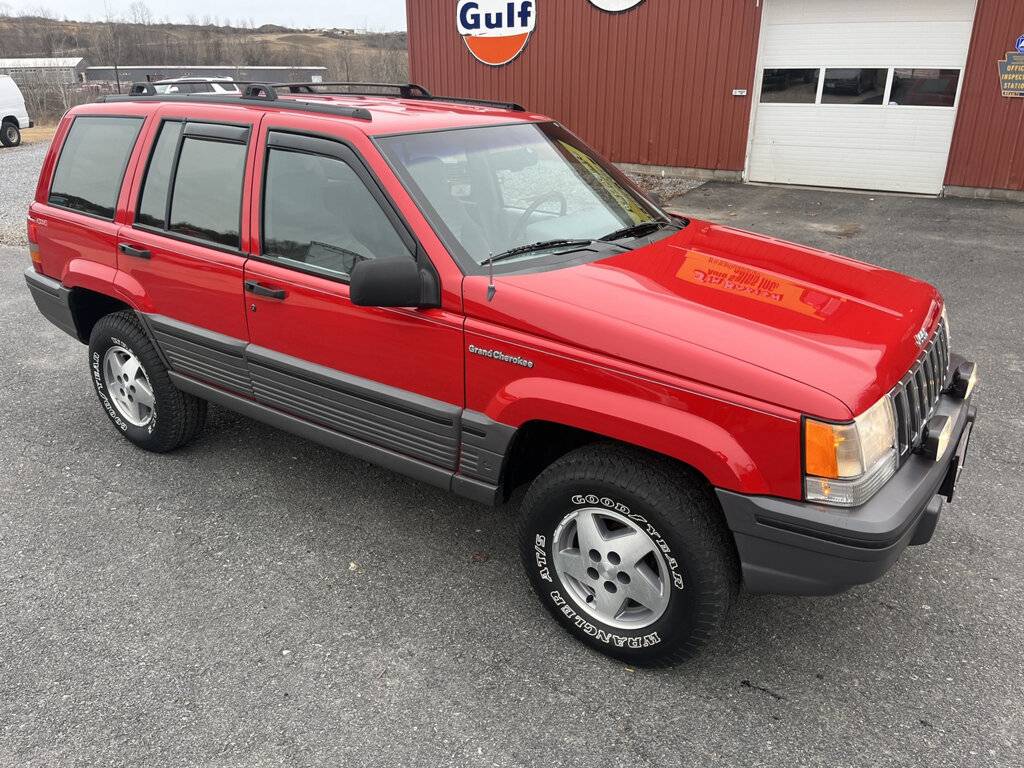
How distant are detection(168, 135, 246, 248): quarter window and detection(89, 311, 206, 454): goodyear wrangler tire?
762mm

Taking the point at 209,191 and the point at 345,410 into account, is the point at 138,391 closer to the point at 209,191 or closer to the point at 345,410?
the point at 209,191

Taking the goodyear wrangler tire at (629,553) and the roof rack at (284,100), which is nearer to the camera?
the goodyear wrangler tire at (629,553)

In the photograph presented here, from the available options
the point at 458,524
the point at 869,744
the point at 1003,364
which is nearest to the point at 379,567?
the point at 458,524

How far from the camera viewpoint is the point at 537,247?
308cm

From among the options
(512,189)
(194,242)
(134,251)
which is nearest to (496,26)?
(134,251)

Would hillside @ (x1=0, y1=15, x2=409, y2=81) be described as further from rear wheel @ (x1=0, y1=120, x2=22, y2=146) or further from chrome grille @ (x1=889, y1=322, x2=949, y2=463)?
chrome grille @ (x1=889, y1=322, x2=949, y2=463)

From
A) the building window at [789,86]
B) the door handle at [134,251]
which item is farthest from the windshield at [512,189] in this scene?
the building window at [789,86]

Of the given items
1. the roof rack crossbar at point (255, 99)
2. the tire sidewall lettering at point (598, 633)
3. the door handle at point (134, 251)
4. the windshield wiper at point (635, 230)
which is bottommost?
the tire sidewall lettering at point (598, 633)

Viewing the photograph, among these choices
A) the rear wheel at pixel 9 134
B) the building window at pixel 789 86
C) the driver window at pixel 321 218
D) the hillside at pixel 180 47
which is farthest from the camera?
the hillside at pixel 180 47

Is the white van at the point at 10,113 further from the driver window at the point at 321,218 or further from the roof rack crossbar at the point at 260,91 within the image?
the driver window at the point at 321,218

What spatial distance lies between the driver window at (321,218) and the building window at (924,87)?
11454 mm

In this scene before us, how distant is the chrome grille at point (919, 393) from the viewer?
99.7 inches

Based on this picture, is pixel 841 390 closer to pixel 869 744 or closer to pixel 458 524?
pixel 869 744

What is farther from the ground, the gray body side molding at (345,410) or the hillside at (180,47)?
the hillside at (180,47)
